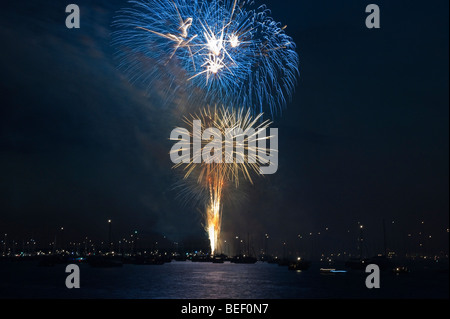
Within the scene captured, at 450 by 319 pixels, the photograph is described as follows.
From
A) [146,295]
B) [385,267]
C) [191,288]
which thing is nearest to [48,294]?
[146,295]

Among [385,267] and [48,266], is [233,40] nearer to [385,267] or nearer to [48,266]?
[385,267]

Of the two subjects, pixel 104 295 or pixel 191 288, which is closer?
pixel 104 295

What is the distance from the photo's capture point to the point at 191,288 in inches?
2749

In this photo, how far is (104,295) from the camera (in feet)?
194
